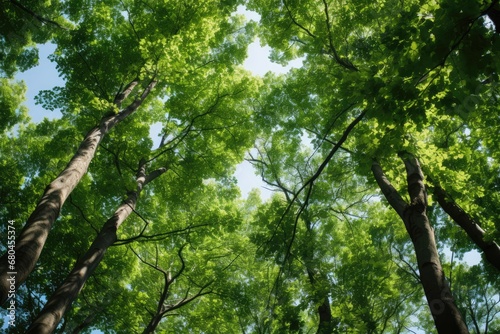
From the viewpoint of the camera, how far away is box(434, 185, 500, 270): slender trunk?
A: 4.65 m

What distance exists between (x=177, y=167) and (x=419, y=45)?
297 inches

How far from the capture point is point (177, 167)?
9.54m

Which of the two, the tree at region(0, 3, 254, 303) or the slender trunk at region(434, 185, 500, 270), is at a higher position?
the tree at region(0, 3, 254, 303)

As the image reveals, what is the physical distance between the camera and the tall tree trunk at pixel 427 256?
277 cm

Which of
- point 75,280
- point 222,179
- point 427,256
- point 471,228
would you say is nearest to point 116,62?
point 222,179

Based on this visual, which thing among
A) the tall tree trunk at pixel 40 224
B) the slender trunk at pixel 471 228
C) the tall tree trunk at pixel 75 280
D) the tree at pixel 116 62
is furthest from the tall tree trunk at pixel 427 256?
the tree at pixel 116 62

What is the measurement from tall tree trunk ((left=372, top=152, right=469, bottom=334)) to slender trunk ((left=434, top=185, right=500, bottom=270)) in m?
0.98

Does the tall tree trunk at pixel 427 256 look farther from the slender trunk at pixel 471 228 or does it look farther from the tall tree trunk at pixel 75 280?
the tall tree trunk at pixel 75 280

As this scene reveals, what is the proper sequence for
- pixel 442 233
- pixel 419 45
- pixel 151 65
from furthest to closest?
1. pixel 442 233
2. pixel 151 65
3. pixel 419 45

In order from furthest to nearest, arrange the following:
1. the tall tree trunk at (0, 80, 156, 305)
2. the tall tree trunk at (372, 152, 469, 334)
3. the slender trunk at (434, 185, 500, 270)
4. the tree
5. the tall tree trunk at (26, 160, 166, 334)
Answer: the tree < the slender trunk at (434, 185, 500, 270) < the tall tree trunk at (26, 160, 166, 334) < the tall tree trunk at (0, 80, 156, 305) < the tall tree trunk at (372, 152, 469, 334)

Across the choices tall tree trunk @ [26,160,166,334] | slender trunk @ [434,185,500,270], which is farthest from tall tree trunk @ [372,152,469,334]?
tall tree trunk @ [26,160,166,334]

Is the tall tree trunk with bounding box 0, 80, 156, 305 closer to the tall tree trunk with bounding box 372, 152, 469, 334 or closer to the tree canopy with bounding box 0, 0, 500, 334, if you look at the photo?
the tree canopy with bounding box 0, 0, 500, 334

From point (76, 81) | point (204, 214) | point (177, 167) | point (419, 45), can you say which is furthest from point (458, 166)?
point (76, 81)

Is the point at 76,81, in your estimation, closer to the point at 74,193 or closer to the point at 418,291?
→ the point at 74,193
